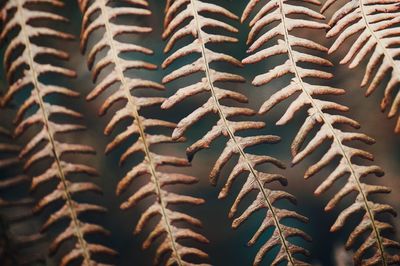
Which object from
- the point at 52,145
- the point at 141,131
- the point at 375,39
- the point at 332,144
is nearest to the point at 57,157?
the point at 52,145

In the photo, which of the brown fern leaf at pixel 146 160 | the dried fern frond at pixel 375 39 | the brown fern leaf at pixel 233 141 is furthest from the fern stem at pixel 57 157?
the dried fern frond at pixel 375 39

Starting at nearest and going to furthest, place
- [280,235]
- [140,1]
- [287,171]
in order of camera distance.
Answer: [280,235], [140,1], [287,171]

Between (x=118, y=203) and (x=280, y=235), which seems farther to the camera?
(x=118, y=203)

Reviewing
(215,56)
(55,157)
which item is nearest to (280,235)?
(215,56)

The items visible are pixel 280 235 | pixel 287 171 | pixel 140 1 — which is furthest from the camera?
pixel 287 171

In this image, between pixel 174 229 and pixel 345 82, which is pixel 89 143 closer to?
pixel 174 229

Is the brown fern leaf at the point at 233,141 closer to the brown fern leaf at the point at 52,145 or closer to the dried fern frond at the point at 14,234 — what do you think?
the brown fern leaf at the point at 52,145

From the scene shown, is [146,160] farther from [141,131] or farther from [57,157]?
[57,157]
